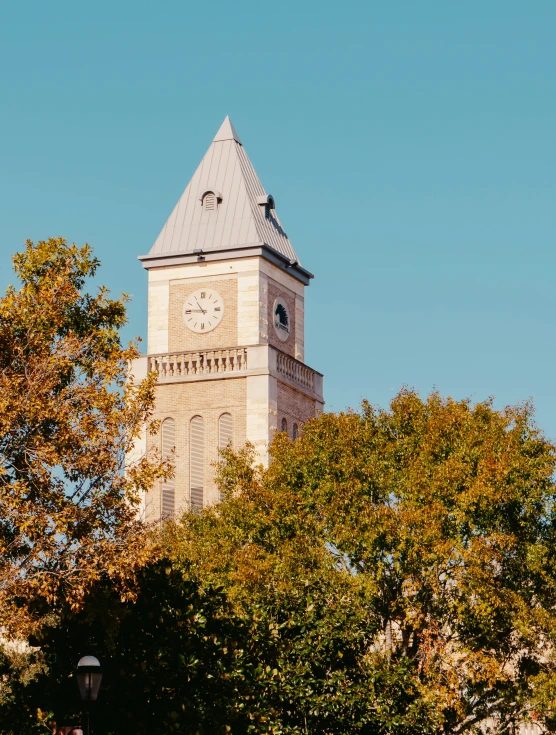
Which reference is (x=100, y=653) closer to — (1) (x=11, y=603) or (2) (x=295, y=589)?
(1) (x=11, y=603)

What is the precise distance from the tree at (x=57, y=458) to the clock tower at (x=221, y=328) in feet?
111

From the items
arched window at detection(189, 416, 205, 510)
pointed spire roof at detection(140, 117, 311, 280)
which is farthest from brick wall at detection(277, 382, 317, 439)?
pointed spire roof at detection(140, 117, 311, 280)

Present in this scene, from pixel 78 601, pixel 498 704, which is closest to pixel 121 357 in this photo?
pixel 78 601

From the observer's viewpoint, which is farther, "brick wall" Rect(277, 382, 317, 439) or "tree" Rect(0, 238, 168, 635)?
"brick wall" Rect(277, 382, 317, 439)

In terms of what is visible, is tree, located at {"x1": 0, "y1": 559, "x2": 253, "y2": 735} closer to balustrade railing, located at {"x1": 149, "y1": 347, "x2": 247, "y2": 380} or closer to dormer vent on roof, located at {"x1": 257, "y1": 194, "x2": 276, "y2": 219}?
balustrade railing, located at {"x1": 149, "y1": 347, "x2": 247, "y2": 380}

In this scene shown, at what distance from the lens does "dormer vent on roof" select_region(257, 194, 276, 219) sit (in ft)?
208

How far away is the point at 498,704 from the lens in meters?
36.3

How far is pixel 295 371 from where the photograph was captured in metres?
60.9

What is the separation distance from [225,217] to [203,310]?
176 inches

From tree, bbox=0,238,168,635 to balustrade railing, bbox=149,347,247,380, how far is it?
116 feet

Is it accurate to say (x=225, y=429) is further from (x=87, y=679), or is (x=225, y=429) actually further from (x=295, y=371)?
(x=87, y=679)

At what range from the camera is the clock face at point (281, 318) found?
61781 mm

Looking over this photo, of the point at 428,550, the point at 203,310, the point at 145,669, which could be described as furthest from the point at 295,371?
the point at 145,669

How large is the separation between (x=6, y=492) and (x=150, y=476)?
6.96ft
